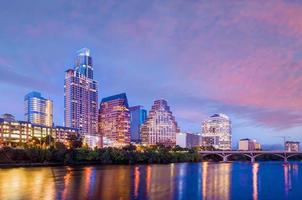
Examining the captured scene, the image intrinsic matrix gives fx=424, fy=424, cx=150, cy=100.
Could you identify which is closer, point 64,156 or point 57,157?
point 57,157

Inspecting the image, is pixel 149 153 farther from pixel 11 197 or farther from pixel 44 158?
pixel 11 197

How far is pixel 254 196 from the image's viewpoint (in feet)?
221

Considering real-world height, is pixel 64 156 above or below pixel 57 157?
above

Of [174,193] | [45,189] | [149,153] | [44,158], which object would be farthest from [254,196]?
[149,153]

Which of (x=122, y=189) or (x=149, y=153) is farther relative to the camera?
(x=149, y=153)

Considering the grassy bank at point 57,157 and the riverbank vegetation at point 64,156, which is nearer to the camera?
the grassy bank at point 57,157

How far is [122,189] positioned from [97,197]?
10337mm

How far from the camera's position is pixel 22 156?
148 metres

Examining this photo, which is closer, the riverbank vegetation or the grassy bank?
the grassy bank

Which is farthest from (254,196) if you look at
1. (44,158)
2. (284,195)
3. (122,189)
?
(44,158)

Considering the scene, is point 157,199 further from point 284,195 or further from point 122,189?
point 284,195

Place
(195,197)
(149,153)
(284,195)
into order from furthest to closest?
(149,153), (284,195), (195,197)

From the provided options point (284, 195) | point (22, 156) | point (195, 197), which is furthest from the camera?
point (22, 156)

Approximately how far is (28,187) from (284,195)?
4350cm
